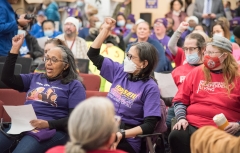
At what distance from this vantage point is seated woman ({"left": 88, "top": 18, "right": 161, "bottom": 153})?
3.66 metres

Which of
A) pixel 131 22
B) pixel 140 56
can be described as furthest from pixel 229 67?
pixel 131 22

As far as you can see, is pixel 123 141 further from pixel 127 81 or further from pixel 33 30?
pixel 33 30

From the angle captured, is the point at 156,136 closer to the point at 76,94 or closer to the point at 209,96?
the point at 209,96

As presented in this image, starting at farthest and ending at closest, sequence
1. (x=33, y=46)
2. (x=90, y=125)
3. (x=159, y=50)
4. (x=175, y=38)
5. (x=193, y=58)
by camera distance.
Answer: (x=33, y=46) → (x=159, y=50) → (x=175, y=38) → (x=193, y=58) → (x=90, y=125)

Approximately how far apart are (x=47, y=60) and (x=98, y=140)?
1948mm

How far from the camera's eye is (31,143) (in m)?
3.61

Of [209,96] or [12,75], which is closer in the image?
[209,96]

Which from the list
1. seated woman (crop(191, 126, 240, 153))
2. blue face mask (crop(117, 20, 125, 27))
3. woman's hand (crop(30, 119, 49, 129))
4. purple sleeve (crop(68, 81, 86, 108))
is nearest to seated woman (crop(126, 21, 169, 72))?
purple sleeve (crop(68, 81, 86, 108))

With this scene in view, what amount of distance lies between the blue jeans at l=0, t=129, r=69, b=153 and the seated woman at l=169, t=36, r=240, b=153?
37.0 inches

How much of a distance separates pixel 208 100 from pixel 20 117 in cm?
159

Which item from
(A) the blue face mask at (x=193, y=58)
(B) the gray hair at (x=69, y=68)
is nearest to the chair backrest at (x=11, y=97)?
(B) the gray hair at (x=69, y=68)

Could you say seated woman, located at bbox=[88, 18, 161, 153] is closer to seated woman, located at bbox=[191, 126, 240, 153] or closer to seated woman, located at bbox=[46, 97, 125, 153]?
seated woman, located at bbox=[191, 126, 240, 153]

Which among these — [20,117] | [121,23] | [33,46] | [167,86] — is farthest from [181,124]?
[121,23]

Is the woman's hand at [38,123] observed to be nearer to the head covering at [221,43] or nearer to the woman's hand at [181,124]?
the woman's hand at [181,124]
